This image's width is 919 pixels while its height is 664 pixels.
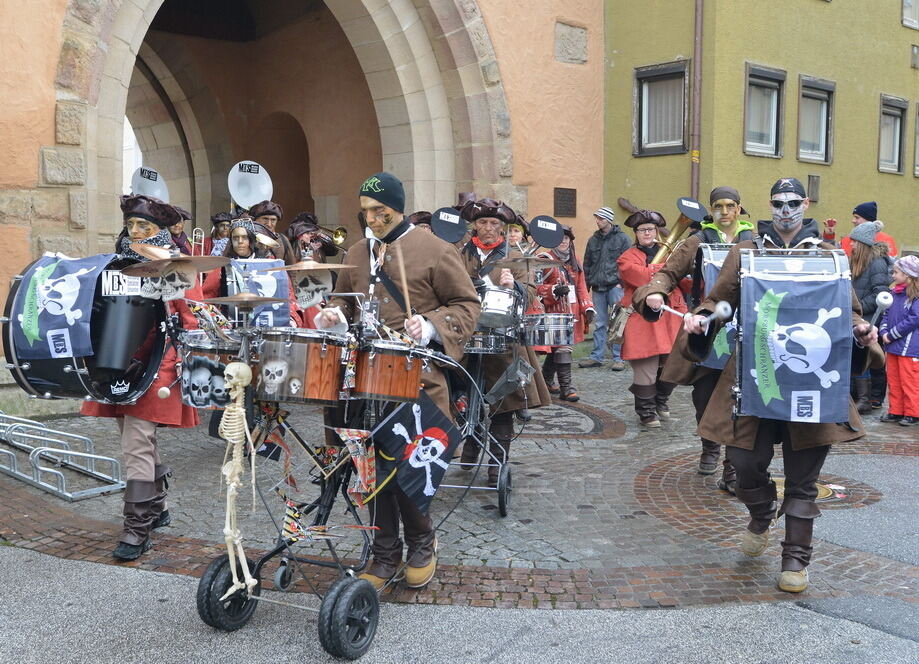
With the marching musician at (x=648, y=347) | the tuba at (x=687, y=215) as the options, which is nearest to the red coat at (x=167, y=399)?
the tuba at (x=687, y=215)

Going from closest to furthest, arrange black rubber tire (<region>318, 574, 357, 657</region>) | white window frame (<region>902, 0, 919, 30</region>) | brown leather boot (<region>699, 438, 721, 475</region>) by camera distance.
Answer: black rubber tire (<region>318, 574, 357, 657</region>) → brown leather boot (<region>699, 438, 721, 475</region>) → white window frame (<region>902, 0, 919, 30</region>)

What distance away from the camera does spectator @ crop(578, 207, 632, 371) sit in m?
11.8

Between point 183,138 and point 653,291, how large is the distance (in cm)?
1300

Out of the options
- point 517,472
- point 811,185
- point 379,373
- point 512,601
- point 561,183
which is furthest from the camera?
point 811,185

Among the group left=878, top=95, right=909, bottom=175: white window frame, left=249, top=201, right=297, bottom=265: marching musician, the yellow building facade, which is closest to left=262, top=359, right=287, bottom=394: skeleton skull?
left=249, top=201, right=297, bottom=265: marching musician

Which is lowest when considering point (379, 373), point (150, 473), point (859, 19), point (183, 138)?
point (150, 473)

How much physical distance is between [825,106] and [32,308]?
1315cm

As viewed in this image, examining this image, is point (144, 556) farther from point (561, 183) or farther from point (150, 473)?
point (561, 183)

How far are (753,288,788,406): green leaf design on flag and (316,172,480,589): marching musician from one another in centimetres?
128

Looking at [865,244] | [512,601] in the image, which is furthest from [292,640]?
[865,244]

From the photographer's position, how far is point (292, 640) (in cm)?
371

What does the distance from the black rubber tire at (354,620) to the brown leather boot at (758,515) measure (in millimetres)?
2011

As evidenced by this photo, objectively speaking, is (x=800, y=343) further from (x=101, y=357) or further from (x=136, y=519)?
(x=136, y=519)

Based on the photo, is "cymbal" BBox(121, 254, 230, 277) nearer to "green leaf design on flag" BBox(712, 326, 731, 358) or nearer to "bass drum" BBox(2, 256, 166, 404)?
"bass drum" BBox(2, 256, 166, 404)
